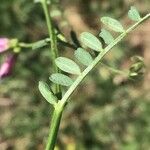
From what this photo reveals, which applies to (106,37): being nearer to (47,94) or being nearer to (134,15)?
(134,15)

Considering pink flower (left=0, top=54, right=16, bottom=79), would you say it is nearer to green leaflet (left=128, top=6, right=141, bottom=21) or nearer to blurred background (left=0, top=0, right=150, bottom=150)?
green leaflet (left=128, top=6, right=141, bottom=21)

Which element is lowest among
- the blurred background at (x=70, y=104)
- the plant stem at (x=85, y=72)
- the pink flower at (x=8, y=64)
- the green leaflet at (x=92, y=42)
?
the blurred background at (x=70, y=104)

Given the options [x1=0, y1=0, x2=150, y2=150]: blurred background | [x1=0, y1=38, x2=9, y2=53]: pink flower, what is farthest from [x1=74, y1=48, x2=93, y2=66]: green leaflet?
[x1=0, y1=0, x2=150, y2=150]: blurred background

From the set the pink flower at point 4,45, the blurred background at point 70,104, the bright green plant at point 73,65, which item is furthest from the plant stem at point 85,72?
the blurred background at point 70,104

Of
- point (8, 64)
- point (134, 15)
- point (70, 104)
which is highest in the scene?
point (134, 15)

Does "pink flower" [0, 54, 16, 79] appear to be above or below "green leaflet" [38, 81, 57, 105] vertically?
below

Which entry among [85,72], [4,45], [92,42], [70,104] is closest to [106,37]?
Result: [92,42]

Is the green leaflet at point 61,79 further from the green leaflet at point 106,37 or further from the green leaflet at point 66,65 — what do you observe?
the green leaflet at point 106,37
